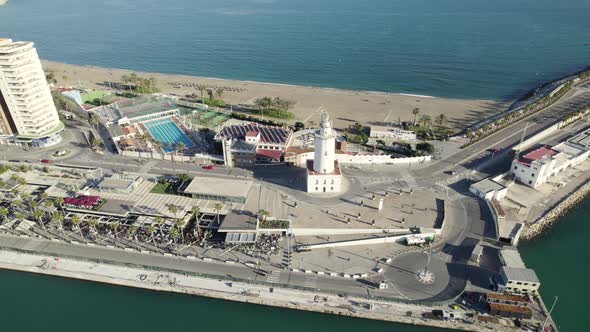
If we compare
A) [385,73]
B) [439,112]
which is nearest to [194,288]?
[439,112]

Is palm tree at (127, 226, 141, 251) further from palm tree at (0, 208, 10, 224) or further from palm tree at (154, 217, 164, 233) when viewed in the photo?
palm tree at (0, 208, 10, 224)

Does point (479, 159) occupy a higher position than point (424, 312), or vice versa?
point (479, 159)

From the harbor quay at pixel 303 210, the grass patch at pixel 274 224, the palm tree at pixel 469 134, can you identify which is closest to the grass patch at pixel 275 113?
the harbor quay at pixel 303 210

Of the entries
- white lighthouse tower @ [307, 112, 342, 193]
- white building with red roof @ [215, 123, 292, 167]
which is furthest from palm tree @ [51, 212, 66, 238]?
white lighthouse tower @ [307, 112, 342, 193]

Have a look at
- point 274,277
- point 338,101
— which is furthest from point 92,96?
point 274,277

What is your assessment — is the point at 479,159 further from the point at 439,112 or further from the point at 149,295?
the point at 149,295

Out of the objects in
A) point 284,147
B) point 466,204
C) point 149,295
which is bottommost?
point 149,295
